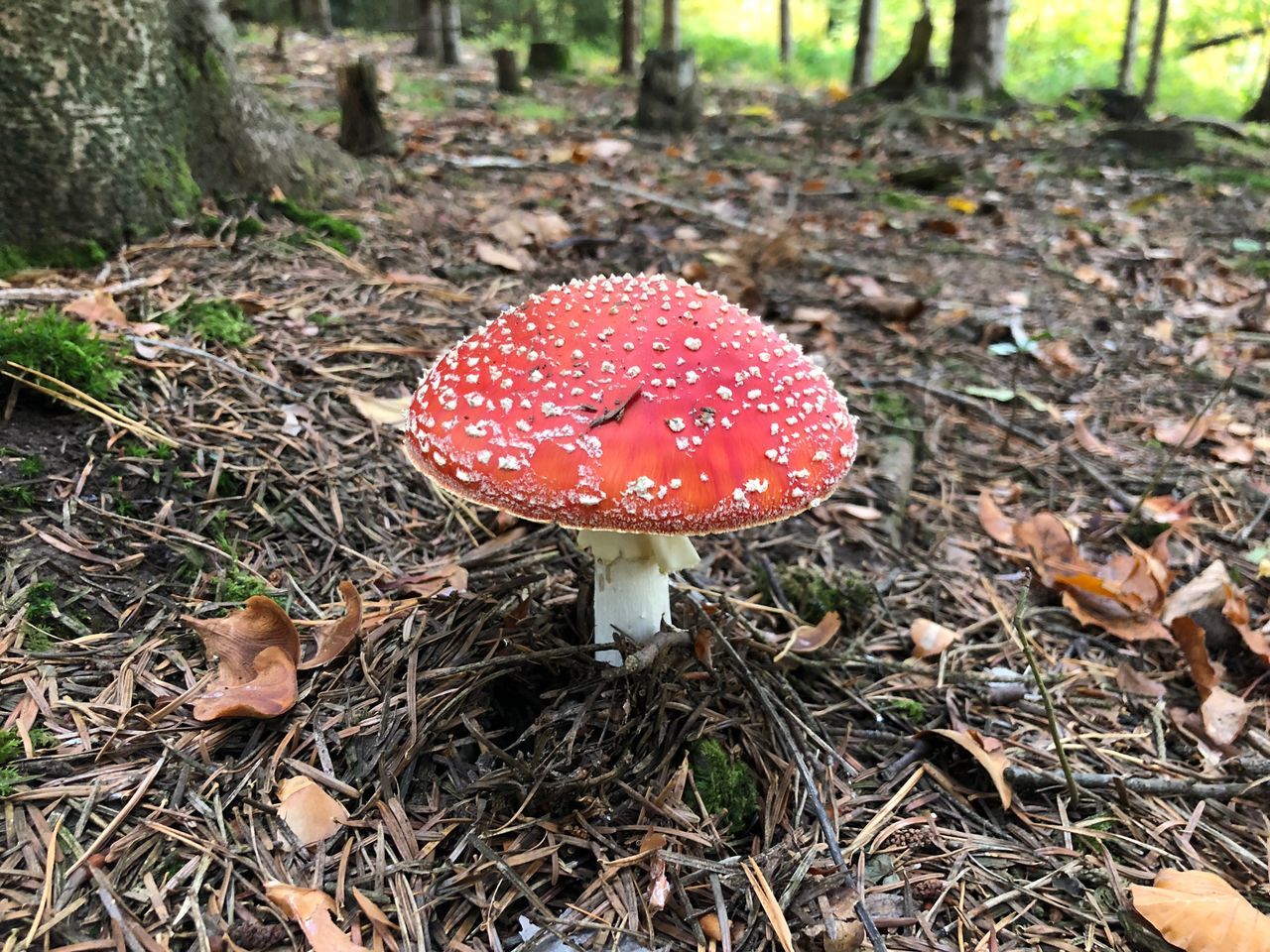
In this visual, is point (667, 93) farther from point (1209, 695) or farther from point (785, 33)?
point (785, 33)

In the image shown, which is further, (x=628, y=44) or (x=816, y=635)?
(x=628, y=44)

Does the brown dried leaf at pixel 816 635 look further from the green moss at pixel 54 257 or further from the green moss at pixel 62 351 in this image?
the green moss at pixel 54 257

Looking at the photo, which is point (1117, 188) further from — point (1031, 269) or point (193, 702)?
point (193, 702)

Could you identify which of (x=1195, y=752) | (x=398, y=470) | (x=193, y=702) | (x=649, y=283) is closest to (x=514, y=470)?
(x=649, y=283)

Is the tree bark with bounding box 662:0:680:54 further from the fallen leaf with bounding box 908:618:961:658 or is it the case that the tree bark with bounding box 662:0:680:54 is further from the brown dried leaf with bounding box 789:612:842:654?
the brown dried leaf with bounding box 789:612:842:654

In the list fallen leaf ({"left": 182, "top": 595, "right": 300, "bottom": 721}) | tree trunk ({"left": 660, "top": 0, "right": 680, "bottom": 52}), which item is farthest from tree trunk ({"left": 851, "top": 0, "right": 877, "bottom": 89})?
fallen leaf ({"left": 182, "top": 595, "right": 300, "bottom": 721})

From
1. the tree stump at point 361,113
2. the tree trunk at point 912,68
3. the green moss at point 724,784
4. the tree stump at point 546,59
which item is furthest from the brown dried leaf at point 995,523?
the tree stump at point 546,59

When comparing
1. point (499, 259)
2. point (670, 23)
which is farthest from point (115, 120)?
point (670, 23)
